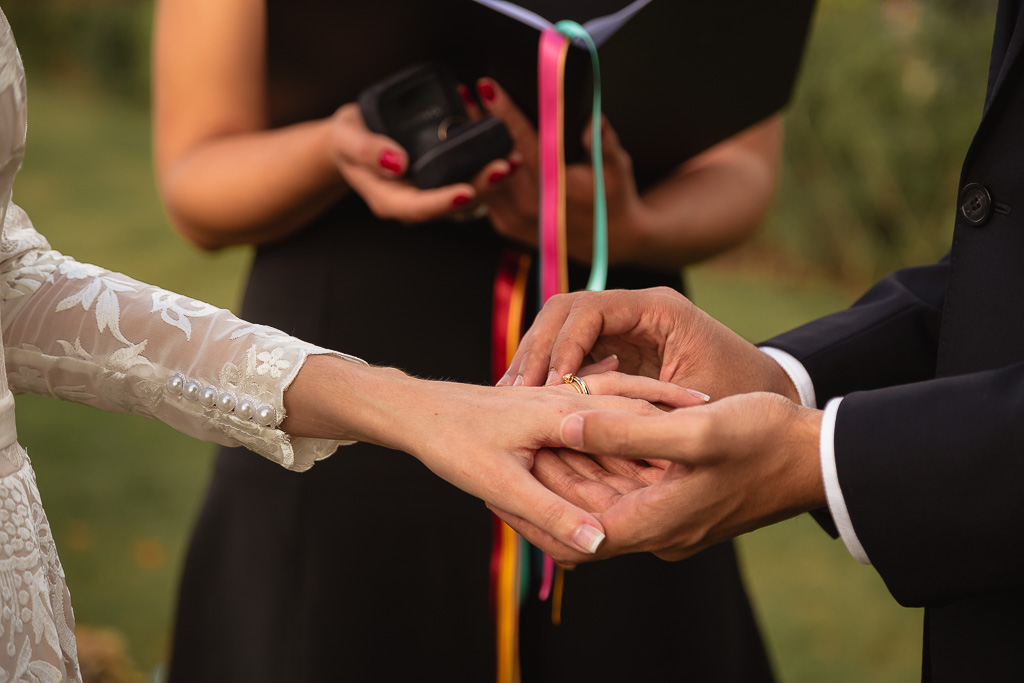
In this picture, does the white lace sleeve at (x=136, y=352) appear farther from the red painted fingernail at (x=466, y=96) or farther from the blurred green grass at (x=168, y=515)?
the blurred green grass at (x=168, y=515)

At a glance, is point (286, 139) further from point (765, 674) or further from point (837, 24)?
point (837, 24)

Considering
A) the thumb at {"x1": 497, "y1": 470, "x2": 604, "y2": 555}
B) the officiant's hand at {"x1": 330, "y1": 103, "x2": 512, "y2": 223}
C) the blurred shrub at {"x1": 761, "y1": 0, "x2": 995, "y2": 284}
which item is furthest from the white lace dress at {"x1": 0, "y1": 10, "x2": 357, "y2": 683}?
the blurred shrub at {"x1": 761, "y1": 0, "x2": 995, "y2": 284}

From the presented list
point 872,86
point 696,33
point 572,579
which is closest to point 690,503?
point 572,579

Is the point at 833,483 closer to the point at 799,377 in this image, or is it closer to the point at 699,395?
the point at 699,395

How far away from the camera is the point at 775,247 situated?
23.1 feet

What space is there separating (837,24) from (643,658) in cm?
568

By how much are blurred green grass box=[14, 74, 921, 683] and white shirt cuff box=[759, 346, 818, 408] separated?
7.72ft

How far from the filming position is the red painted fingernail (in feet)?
5.52

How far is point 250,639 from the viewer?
1.84m

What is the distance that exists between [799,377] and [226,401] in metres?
0.91

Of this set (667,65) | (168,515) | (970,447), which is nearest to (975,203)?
(970,447)

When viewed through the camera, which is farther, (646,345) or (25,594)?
(646,345)

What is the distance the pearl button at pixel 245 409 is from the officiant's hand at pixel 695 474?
0.35 m

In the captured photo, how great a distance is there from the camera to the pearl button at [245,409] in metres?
1.23
